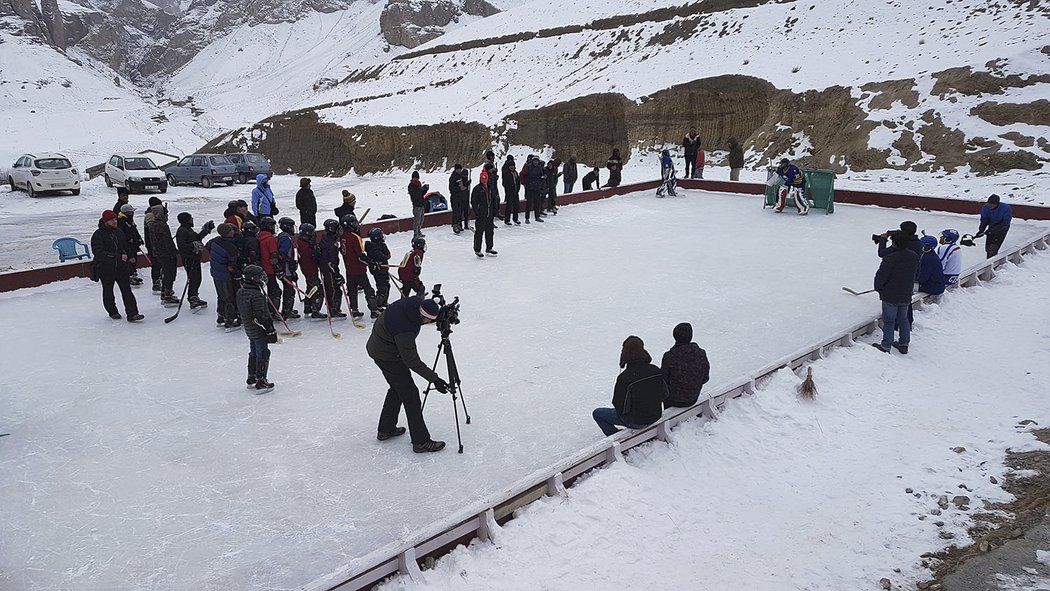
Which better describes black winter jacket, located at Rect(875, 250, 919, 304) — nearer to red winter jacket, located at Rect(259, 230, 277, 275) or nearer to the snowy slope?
red winter jacket, located at Rect(259, 230, 277, 275)

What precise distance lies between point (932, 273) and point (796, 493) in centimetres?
600

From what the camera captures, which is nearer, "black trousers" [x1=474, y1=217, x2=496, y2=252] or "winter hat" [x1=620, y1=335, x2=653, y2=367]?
"winter hat" [x1=620, y1=335, x2=653, y2=367]

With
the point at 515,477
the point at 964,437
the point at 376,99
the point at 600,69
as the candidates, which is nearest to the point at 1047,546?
the point at 964,437

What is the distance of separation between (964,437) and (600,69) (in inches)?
1521

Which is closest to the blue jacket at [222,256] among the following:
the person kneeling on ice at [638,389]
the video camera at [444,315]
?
the video camera at [444,315]

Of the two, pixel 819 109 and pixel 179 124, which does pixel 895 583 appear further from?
pixel 179 124

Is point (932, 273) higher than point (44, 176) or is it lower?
lower

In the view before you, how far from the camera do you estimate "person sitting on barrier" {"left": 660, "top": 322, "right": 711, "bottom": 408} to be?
19.1 ft

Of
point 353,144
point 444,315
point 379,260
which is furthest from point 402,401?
point 353,144

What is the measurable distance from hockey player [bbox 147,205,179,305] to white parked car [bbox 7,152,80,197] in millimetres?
16793

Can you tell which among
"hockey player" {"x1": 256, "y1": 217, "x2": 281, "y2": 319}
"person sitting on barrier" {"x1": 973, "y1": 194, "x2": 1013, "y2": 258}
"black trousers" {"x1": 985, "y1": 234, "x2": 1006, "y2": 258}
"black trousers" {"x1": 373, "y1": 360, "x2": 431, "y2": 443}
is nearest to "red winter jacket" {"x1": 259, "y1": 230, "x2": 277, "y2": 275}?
"hockey player" {"x1": 256, "y1": 217, "x2": 281, "y2": 319}

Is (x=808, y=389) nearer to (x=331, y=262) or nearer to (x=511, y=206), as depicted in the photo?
(x=331, y=262)

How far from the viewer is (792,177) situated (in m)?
17.7

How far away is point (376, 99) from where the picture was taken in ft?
177
